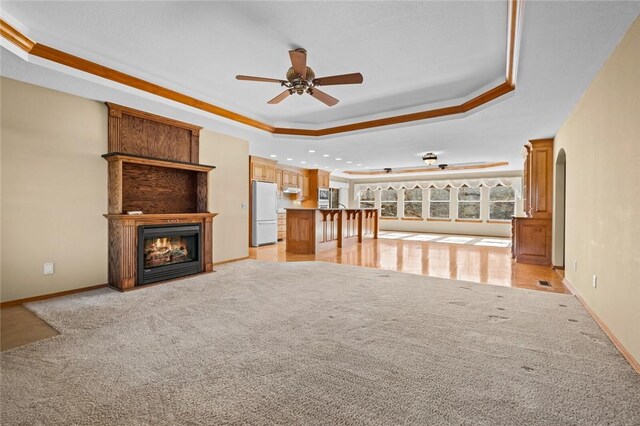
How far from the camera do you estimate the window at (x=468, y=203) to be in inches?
451

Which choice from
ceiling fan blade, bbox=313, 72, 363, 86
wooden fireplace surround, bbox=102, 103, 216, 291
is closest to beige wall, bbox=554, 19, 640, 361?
ceiling fan blade, bbox=313, 72, 363, 86

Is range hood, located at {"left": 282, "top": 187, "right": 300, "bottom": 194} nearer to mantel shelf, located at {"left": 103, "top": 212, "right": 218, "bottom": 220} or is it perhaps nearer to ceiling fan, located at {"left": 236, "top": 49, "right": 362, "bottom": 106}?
mantel shelf, located at {"left": 103, "top": 212, "right": 218, "bottom": 220}

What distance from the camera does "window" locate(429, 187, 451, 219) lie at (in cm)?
1200

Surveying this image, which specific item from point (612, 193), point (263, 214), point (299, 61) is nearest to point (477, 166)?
point (263, 214)

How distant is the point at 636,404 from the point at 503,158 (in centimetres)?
805

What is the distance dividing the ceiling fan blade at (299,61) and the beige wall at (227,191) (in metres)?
2.89

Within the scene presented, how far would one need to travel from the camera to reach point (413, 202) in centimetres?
1272

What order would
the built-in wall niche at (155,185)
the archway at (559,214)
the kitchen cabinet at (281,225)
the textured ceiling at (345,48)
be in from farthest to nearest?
the kitchen cabinet at (281,225)
the archway at (559,214)
the built-in wall niche at (155,185)
the textured ceiling at (345,48)

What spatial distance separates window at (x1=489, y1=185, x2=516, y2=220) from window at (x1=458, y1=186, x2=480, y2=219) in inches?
18.0

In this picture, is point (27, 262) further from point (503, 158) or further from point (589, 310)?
point (503, 158)

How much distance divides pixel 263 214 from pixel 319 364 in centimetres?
636

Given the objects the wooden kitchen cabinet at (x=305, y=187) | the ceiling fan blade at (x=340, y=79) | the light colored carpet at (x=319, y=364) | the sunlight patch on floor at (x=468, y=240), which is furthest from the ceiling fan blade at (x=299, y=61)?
the sunlight patch on floor at (x=468, y=240)

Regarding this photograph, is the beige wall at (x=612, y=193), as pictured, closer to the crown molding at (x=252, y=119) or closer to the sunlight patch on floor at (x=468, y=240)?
the crown molding at (x=252, y=119)

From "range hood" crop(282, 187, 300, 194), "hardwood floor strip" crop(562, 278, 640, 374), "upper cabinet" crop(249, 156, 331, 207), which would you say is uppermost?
"upper cabinet" crop(249, 156, 331, 207)
